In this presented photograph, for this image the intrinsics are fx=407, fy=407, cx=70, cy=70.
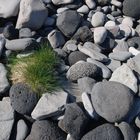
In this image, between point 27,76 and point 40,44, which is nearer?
point 27,76

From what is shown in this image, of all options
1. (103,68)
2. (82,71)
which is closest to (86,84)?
(82,71)

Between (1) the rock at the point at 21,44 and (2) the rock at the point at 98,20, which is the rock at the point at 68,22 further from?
(1) the rock at the point at 21,44

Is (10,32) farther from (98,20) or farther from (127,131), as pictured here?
(127,131)

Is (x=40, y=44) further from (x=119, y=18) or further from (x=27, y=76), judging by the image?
(x=119, y=18)

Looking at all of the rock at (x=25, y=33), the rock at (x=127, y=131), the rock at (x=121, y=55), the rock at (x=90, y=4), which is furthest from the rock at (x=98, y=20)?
the rock at (x=127, y=131)

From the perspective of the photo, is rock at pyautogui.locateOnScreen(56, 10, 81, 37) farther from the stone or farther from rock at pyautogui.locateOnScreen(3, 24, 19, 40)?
the stone

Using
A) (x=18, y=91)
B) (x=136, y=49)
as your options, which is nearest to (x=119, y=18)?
(x=136, y=49)
